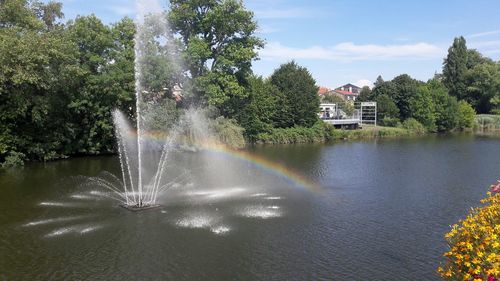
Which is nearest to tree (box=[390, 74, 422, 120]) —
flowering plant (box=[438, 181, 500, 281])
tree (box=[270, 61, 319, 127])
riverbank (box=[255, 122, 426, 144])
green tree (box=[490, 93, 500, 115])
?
riverbank (box=[255, 122, 426, 144])

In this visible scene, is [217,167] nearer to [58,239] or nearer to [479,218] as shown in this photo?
[58,239]

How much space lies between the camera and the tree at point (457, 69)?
103812mm

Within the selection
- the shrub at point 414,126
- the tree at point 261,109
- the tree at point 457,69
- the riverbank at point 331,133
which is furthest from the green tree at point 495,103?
the tree at point 261,109

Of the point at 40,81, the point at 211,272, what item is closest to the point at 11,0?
the point at 40,81

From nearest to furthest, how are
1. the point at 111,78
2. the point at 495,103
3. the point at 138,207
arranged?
1. the point at 138,207
2. the point at 111,78
3. the point at 495,103

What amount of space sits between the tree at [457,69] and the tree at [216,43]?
71.7 metres

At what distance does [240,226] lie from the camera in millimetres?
19375

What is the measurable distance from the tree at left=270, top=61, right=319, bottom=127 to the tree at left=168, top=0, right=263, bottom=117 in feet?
50.6

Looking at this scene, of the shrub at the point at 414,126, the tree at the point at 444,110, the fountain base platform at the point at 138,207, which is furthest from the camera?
the tree at the point at 444,110

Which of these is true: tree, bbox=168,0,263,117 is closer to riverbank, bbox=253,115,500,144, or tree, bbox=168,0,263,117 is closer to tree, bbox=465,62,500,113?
riverbank, bbox=253,115,500,144

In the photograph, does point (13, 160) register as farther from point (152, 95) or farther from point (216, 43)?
point (216, 43)

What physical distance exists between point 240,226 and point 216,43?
1377 inches

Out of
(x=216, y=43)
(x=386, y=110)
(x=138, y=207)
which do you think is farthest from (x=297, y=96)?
(x=138, y=207)

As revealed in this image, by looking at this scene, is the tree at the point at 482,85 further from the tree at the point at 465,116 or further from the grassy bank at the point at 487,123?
the tree at the point at 465,116
